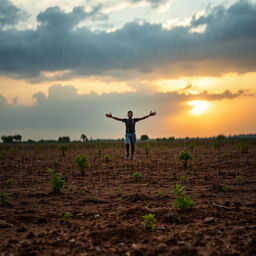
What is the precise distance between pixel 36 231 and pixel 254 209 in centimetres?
378

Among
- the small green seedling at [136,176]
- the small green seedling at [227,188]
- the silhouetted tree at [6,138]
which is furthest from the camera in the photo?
the silhouetted tree at [6,138]

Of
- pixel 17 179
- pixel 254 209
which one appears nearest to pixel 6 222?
pixel 254 209

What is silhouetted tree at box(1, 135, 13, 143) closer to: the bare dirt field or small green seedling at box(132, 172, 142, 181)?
the bare dirt field

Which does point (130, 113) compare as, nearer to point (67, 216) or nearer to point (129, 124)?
point (129, 124)

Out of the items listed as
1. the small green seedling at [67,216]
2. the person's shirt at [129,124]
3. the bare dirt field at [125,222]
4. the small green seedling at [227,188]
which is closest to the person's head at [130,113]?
the person's shirt at [129,124]

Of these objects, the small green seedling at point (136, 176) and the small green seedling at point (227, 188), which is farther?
the small green seedling at point (136, 176)

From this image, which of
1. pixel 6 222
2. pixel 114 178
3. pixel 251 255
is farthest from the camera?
pixel 114 178

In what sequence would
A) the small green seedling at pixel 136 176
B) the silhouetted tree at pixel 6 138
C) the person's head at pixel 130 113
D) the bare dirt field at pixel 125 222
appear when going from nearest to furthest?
the bare dirt field at pixel 125 222 < the small green seedling at pixel 136 176 < the person's head at pixel 130 113 < the silhouetted tree at pixel 6 138

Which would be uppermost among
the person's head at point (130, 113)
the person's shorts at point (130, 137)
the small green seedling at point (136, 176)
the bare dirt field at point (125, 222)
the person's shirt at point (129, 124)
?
the person's head at point (130, 113)

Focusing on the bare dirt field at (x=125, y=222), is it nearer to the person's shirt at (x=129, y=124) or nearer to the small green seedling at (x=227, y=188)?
the small green seedling at (x=227, y=188)

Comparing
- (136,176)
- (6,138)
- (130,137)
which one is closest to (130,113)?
(130,137)

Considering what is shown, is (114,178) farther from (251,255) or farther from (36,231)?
(251,255)

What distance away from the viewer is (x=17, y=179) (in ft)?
35.4

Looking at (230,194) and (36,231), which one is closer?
(36,231)
